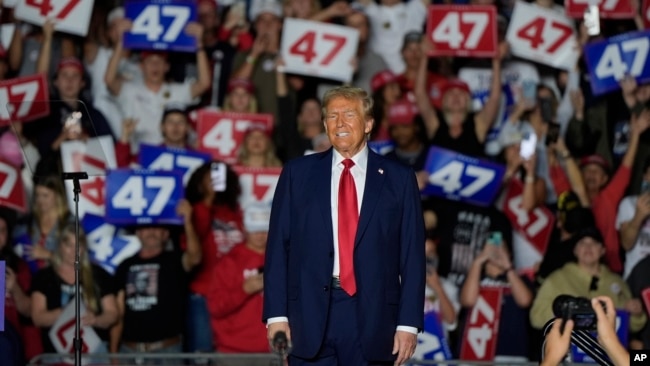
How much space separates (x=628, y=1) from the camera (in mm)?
11000

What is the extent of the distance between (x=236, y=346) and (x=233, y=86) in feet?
6.88

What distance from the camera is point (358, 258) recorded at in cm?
594

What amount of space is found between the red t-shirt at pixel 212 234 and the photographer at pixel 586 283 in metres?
2.01

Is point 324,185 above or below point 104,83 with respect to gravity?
below

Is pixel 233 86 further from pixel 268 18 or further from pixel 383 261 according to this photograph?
pixel 383 261

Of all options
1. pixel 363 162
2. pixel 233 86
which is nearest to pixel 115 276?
pixel 233 86

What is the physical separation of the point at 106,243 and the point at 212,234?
0.71 meters

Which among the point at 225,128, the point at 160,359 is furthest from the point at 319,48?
the point at 160,359

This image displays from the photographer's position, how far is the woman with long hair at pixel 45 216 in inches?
392

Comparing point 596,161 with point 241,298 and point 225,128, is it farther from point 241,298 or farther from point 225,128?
point 241,298

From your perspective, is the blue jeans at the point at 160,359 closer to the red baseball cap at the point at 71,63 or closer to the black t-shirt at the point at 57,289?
the black t-shirt at the point at 57,289

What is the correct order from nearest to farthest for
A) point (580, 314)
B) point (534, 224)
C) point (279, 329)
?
point (580, 314) → point (279, 329) → point (534, 224)

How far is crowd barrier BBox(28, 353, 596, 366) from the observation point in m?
8.51

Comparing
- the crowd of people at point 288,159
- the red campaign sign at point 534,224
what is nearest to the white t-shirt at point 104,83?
the crowd of people at point 288,159
